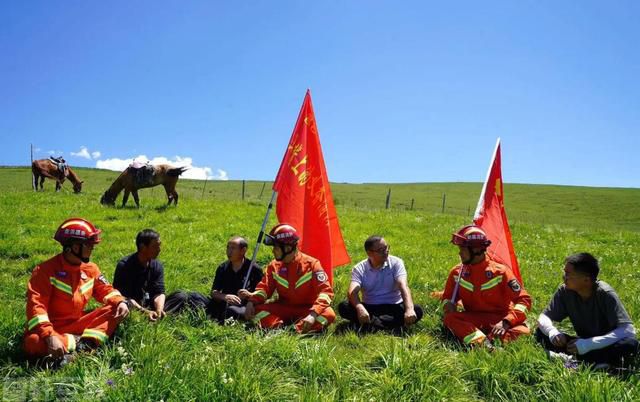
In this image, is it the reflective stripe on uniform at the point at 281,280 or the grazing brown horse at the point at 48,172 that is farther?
the grazing brown horse at the point at 48,172

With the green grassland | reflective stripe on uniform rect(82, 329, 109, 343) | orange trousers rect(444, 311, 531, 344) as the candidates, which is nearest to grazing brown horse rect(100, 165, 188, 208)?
the green grassland

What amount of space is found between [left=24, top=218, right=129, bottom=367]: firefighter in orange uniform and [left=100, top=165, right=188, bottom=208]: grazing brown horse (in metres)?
13.0

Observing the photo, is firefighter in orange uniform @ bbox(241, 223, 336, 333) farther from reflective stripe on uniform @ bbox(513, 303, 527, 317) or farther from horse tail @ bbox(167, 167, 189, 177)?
horse tail @ bbox(167, 167, 189, 177)

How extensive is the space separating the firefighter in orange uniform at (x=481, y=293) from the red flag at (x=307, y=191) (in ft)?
6.71

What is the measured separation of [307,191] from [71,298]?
12.3ft

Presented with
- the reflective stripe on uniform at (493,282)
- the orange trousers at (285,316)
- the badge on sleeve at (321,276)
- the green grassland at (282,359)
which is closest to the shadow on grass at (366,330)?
the green grassland at (282,359)

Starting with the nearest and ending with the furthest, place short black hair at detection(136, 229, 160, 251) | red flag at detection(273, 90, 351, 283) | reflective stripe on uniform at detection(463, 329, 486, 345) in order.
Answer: reflective stripe on uniform at detection(463, 329, 486, 345) → short black hair at detection(136, 229, 160, 251) → red flag at detection(273, 90, 351, 283)

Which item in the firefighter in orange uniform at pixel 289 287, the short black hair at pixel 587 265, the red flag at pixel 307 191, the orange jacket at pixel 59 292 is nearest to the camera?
the orange jacket at pixel 59 292

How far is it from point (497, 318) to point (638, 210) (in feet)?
176

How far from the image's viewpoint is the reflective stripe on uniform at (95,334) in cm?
519

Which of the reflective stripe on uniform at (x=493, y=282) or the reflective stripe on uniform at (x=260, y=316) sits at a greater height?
the reflective stripe on uniform at (x=493, y=282)

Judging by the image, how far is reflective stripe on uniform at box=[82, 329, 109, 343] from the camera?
5.19 meters

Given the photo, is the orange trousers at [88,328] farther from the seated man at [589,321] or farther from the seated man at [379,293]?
the seated man at [589,321]

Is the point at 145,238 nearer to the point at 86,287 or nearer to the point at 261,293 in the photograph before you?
the point at 86,287
